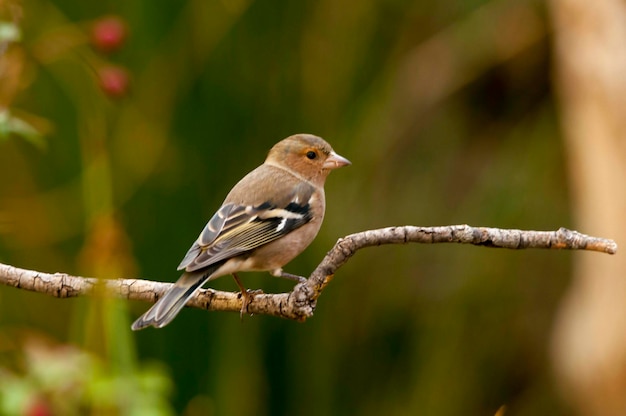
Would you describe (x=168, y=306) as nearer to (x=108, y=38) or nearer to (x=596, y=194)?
(x=108, y=38)

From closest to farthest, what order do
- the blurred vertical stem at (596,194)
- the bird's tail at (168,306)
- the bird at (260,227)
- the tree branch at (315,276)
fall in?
the tree branch at (315,276) < the bird's tail at (168,306) < the bird at (260,227) < the blurred vertical stem at (596,194)

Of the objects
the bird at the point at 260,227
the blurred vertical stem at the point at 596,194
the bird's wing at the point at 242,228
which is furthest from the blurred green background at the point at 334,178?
the bird's wing at the point at 242,228

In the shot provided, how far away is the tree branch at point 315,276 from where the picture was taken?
2.06 meters

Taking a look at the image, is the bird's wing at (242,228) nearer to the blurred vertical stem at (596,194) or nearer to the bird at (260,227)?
the bird at (260,227)

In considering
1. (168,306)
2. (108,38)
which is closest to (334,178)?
(108,38)

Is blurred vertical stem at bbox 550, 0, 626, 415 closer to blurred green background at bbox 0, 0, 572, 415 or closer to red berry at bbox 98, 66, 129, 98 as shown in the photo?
blurred green background at bbox 0, 0, 572, 415

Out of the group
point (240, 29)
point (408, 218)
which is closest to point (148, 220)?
point (240, 29)

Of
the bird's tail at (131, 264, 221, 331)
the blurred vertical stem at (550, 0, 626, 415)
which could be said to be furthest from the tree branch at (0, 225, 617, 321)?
the blurred vertical stem at (550, 0, 626, 415)

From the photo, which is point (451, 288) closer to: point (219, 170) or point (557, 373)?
point (557, 373)

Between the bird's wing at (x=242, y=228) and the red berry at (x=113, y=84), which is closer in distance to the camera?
the bird's wing at (x=242, y=228)

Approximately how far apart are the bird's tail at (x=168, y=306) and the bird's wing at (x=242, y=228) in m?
0.15

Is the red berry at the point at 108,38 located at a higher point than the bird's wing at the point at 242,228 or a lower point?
higher

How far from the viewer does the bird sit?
9.76ft

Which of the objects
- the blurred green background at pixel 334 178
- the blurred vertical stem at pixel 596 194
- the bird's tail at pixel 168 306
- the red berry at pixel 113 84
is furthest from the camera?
the blurred green background at pixel 334 178
